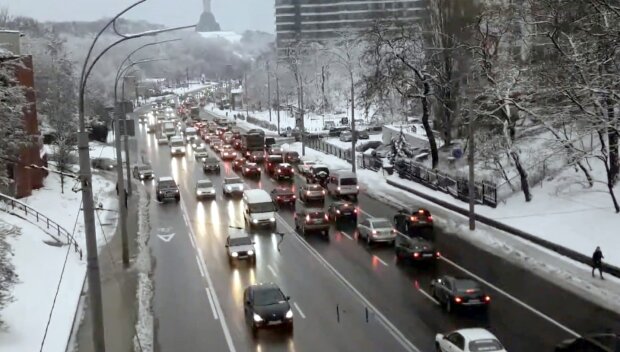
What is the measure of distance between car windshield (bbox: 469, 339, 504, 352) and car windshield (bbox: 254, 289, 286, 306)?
21.2 feet

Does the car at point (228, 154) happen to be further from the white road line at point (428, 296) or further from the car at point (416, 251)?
the white road line at point (428, 296)

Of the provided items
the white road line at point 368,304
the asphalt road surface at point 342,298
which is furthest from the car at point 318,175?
the white road line at point 368,304

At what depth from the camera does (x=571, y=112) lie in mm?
32250

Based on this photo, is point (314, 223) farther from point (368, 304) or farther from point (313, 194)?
point (368, 304)

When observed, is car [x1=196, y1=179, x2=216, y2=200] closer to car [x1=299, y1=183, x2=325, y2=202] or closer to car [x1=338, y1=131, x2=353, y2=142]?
car [x1=299, y1=183, x2=325, y2=202]

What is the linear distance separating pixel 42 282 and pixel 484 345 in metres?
16.5

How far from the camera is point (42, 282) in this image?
26062 mm

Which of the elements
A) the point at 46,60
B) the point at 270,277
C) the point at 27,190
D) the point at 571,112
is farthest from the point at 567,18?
the point at 46,60

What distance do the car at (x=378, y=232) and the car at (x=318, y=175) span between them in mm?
19549

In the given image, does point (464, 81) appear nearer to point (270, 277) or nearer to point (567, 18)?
point (567, 18)

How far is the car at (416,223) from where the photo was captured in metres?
34.1

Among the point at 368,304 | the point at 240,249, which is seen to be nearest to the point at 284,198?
the point at 240,249

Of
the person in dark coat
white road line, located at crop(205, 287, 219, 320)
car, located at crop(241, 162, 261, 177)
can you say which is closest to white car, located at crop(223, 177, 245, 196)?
car, located at crop(241, 162, 261, 177)

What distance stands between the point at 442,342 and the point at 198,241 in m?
18.5
